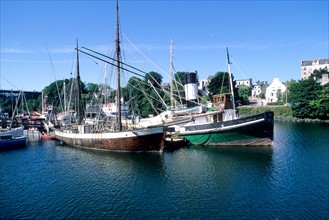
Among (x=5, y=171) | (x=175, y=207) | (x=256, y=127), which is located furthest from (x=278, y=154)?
(x=5, y=171)

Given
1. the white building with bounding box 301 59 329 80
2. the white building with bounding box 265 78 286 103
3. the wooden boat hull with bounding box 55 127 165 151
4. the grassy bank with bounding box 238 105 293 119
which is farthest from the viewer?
the white building with bounding box 301 59 329 80

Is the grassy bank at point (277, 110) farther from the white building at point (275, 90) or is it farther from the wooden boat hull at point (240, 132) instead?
the wooden boat hull at point (240, 132)

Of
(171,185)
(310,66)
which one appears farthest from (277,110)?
(310,66)

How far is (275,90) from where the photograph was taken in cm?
12488

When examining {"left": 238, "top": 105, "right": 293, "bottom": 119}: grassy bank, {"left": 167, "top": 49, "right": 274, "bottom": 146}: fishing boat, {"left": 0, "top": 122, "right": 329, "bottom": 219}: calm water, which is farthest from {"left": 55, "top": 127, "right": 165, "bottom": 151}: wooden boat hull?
{"left": 238, "top": 105, "right": 293, "bottom": 119}: grassy bank

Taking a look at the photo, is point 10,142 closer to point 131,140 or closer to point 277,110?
point 131,140

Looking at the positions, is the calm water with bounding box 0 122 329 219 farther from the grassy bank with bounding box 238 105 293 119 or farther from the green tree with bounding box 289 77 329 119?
the grassy bank with bounding box 238 105 293 119

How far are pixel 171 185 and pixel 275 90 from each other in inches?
4592

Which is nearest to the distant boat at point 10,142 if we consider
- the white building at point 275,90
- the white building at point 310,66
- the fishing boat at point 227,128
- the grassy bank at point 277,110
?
the fishing boat at point 227,128

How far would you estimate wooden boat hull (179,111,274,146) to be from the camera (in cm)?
3791

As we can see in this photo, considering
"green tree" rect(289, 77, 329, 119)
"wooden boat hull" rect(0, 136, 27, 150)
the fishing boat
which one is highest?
"green tree" rect(289, 77, 329, 119)

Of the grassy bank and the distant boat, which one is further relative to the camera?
the grassy bank

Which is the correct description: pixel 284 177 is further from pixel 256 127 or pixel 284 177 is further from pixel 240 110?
pixel 240 110

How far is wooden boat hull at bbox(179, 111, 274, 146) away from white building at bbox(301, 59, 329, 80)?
14015 cm
